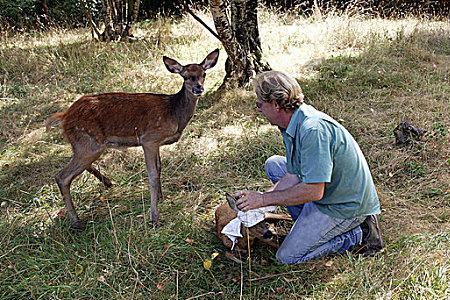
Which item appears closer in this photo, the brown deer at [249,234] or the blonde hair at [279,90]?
the blonde hair at [279,90]

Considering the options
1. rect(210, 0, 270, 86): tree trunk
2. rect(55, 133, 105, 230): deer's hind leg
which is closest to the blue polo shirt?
rect(55, 133, 105, 230): deer's hind leg

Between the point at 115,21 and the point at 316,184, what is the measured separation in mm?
8890

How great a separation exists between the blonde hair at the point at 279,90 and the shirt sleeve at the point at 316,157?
0.26 meters

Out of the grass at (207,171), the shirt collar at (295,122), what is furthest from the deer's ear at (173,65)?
the shirt collar at (295,122)

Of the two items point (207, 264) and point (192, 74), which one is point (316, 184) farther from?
point (192, 74)

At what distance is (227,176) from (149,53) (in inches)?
180

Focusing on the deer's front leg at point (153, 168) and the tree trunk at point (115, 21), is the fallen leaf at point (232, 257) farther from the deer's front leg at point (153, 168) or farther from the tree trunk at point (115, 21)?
the tree trunk at point (115, 21)

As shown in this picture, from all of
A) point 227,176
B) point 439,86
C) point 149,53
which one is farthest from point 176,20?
point 227,176

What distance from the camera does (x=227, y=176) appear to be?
18.4ft

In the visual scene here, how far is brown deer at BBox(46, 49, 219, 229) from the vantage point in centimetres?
495

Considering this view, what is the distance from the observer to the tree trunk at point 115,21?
1109cm

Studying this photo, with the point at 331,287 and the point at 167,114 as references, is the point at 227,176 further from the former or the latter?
the point at 331,287

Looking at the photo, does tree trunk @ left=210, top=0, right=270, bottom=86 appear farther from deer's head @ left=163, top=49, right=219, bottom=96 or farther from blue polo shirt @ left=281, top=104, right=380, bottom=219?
blue polo shirt @ left=281, top=104, right=380, bottom=219

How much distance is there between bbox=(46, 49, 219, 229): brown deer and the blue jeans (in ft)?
4.51
